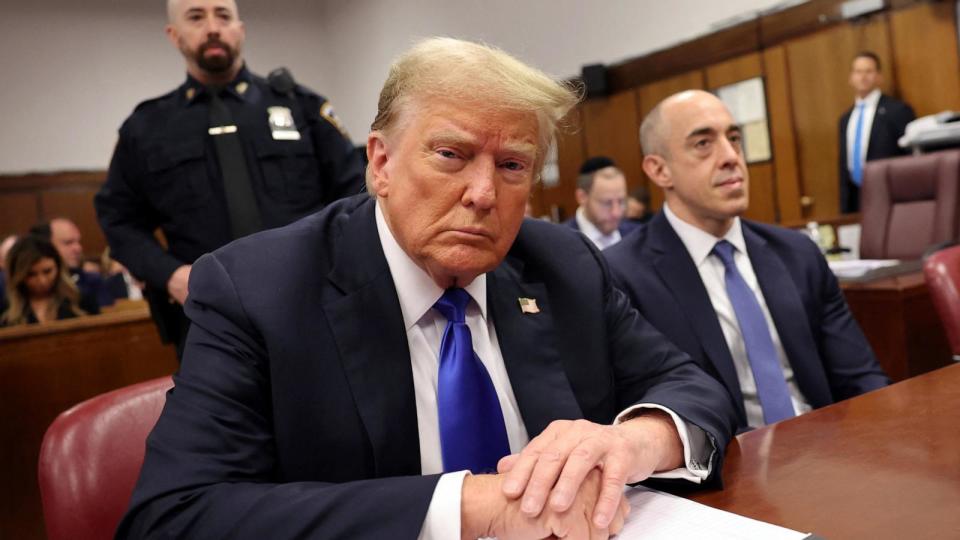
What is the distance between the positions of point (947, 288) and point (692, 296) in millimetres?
594

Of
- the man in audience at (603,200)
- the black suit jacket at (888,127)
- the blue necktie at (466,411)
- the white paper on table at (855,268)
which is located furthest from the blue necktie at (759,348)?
the black suit jacket at (888,127)

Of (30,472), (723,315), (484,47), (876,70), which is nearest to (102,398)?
(484,47)

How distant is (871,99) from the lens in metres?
6.92

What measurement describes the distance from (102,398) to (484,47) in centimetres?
79

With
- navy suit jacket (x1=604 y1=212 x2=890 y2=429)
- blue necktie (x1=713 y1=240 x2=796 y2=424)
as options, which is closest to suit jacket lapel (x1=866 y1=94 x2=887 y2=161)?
navy suit jacket (x1=604 y1=212 x2=890 y2=429)

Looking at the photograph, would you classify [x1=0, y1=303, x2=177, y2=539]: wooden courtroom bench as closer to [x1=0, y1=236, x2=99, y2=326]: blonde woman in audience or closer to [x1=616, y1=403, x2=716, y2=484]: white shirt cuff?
[x1=0, y1=236, x2=99, y2=326]: blonde woman in audience

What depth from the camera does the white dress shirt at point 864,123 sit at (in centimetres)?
688

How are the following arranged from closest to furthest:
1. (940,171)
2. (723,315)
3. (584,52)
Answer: (723,315), (940,171), (584,52)

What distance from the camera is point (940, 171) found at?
167 inches

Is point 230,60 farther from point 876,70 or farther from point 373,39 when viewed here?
point 373,39

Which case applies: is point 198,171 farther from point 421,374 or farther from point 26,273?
point 26,273

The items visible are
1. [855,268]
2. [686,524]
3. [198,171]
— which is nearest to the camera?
[686,524]

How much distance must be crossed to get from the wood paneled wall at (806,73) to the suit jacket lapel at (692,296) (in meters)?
5.66

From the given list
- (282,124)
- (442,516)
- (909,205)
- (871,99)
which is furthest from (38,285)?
(871,99)
